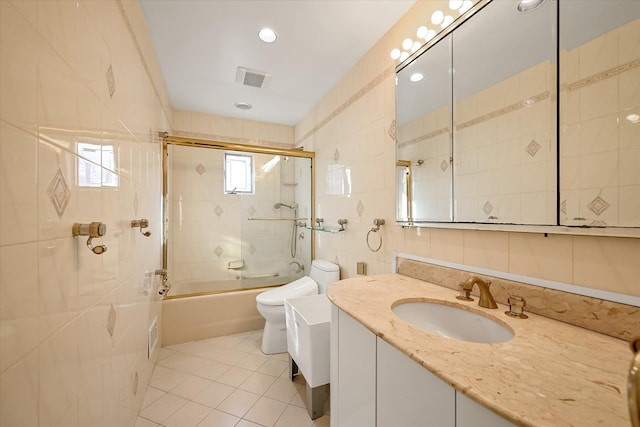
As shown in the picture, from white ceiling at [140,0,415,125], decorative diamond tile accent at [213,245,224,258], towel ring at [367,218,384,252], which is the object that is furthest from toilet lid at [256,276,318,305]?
white ceiling at [140,0,415,125]

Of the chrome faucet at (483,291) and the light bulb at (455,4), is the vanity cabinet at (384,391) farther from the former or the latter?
the light bulb at (455,4)

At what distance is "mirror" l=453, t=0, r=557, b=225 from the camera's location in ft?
2.84

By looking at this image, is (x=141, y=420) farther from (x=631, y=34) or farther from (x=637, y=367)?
(x=631, y=34)

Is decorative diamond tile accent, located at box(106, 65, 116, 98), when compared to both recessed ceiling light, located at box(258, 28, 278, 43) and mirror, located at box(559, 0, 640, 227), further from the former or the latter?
mirror, located at box(559, 0, 640, 227)

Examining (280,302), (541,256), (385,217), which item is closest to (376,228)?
(385,217)

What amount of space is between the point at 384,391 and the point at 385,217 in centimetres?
104

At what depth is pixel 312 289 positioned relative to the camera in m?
2.16

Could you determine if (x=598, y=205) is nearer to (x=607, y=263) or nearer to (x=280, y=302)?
(x=607, y=263)

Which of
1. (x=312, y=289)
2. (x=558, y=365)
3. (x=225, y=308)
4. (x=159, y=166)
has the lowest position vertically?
(x=225, y=308)

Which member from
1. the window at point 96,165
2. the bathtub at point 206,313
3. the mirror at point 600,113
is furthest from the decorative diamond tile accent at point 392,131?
the bathtub at point 206,313

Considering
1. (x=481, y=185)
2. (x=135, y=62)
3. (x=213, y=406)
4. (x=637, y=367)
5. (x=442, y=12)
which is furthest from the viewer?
(x=213, y=406)

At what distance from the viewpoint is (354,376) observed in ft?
3.11

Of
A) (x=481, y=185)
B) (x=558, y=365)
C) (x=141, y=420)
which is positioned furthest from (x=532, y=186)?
(x=141, y=420)

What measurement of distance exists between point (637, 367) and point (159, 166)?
8.73ft
